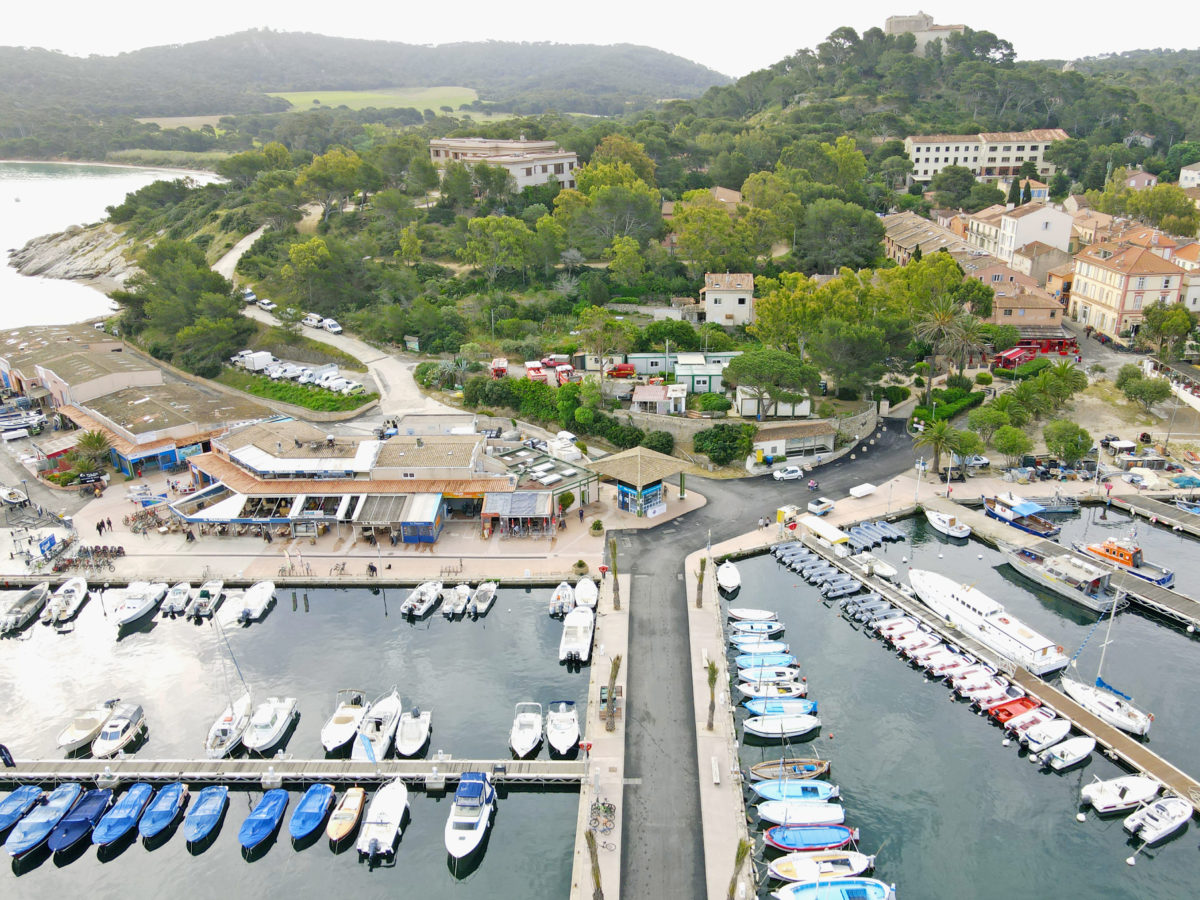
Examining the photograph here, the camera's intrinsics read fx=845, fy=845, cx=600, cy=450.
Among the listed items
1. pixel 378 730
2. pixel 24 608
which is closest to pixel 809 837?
pixel 378 730

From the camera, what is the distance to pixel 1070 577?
145 ft

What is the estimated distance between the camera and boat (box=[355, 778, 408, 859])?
29641mm

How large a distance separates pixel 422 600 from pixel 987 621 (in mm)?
27550

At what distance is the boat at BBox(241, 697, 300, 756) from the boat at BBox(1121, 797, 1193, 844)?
106 feet

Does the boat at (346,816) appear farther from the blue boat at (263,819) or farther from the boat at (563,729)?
the boat at (563,729)

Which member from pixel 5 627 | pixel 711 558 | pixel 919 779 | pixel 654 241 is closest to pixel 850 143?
pixel 654 241

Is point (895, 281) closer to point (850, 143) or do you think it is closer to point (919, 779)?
point (850, 143)

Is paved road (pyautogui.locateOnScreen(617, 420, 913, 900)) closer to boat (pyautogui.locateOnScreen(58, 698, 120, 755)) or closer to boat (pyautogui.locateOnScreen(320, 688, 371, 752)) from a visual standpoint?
boat (pyautogui.locateOnScreen(320, 688, 371, 752))

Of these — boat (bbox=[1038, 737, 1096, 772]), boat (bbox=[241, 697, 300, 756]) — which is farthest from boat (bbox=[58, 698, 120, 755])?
boat (bbox=[1038, 737, 1096, 772])

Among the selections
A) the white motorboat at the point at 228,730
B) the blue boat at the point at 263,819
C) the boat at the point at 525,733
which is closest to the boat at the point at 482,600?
the boat at the point at 525,733

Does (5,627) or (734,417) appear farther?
(734,417)

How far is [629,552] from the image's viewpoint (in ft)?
153

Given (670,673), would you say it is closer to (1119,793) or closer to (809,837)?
(809,837)

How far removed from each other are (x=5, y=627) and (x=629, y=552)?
1266 inches
